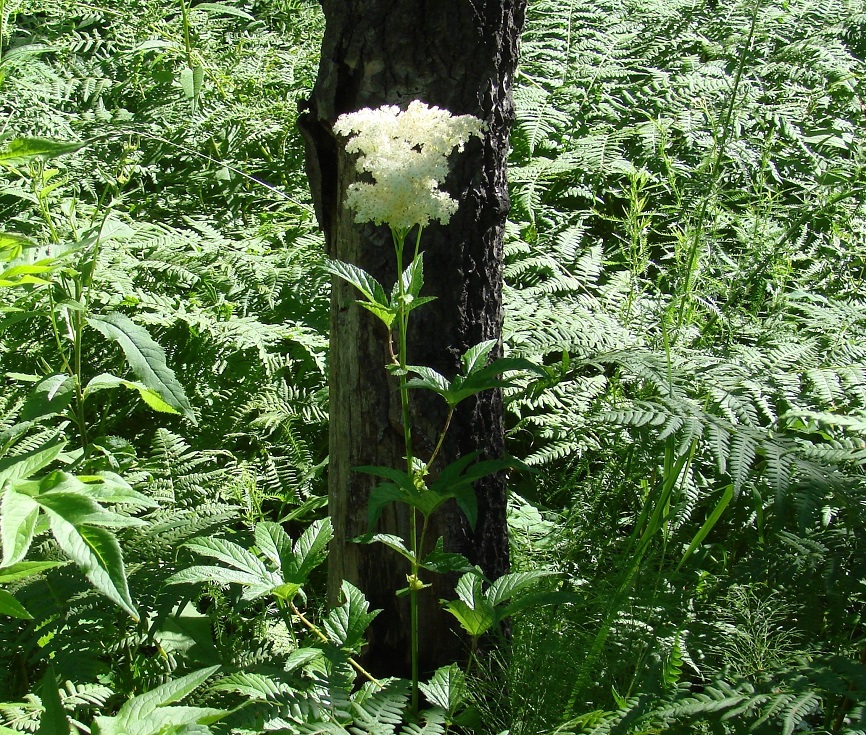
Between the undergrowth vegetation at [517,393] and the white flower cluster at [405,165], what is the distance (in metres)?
0.57

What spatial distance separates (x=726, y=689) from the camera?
1.41 m

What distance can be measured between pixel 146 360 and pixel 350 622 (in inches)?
28.3

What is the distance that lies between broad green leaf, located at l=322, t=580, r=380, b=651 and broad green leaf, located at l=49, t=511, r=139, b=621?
0.38 m

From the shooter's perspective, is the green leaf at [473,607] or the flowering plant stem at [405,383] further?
the green leaf at [473,607]

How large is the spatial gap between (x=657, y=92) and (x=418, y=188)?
125 inches

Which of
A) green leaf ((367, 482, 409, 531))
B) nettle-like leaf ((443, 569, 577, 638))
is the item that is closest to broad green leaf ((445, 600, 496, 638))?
nettle-like leaf ((443, 569, 577, 638))

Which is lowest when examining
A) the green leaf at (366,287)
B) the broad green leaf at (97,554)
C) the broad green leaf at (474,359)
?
the broad green leaf at (97,554)

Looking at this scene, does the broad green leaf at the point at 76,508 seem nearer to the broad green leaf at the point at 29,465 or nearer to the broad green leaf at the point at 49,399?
the broad green leaf at the point at 29,465

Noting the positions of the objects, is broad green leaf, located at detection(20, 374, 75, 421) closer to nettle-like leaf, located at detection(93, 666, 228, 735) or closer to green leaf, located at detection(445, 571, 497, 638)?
nettle-like leaf, located at detection(93, 666, 228, 735)

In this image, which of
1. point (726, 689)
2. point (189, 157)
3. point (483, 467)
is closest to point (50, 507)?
point (483, 467)

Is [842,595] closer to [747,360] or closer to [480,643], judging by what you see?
[747,360]

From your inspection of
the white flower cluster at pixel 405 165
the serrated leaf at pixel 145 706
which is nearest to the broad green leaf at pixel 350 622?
the serrated leaf at pixel 145 706

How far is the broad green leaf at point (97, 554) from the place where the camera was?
4.14 feet

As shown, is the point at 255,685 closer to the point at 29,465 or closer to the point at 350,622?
the point at 350,622
